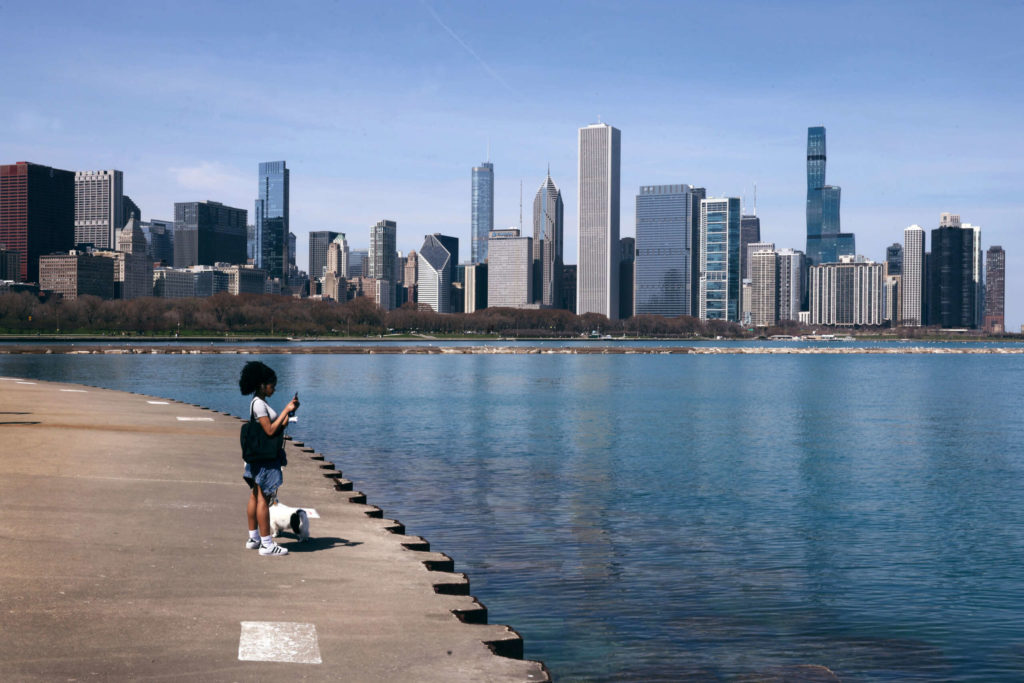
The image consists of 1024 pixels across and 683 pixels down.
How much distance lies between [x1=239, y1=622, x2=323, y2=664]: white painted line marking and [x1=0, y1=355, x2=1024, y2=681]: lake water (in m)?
4.12

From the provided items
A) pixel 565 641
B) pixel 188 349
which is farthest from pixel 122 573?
pixel 188 349

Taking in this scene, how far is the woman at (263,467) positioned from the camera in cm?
1347

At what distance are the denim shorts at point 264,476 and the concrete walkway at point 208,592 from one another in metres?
1.12

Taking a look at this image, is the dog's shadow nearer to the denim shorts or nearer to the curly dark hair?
the denim shorts

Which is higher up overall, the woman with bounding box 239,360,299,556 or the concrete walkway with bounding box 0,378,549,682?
the woman with bounding box 239,360,299,556

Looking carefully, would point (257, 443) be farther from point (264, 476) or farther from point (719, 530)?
point (719, 530)

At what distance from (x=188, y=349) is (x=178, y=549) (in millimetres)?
187203

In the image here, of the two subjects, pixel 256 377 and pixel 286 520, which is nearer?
pixel 256 377

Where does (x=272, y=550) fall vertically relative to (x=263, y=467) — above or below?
below

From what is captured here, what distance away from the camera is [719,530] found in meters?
24.1

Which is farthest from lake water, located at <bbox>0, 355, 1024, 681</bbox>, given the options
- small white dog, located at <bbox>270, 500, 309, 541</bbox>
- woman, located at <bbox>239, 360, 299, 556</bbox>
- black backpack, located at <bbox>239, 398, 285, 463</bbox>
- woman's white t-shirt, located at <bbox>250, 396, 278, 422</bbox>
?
woman's white t-shirt, located at <bbox>250, 396, 278, 422</bbox>

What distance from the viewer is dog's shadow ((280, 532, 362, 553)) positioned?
50.1ft

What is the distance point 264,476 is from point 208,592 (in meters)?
2.13

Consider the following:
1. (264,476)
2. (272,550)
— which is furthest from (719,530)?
(264,476)
